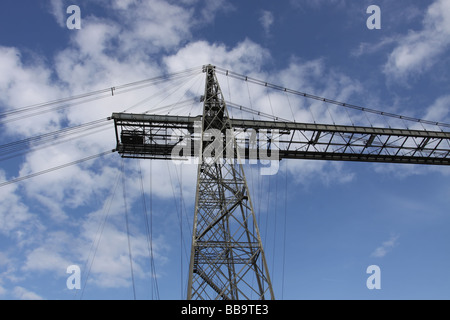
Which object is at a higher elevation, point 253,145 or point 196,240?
point 253,145

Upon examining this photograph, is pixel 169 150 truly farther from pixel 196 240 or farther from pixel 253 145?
pixel 196 240

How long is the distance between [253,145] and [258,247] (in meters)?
10.2

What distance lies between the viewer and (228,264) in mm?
17875
